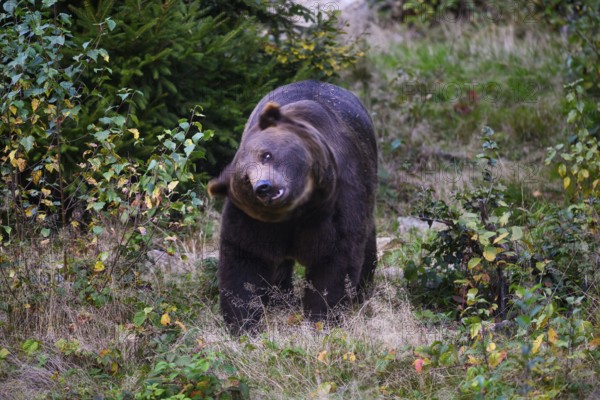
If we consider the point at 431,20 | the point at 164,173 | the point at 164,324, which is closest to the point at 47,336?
the point at 164,324

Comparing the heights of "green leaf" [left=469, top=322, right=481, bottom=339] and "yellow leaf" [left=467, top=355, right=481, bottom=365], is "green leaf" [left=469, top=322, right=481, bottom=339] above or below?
above

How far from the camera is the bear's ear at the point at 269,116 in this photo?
514 cm

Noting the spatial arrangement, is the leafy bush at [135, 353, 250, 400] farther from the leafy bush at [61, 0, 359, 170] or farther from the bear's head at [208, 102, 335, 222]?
the leafy bush at [61, 0, 359, 170]

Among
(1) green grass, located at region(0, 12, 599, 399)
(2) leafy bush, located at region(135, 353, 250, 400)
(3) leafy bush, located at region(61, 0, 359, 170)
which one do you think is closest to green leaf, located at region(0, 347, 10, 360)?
(1) green grass, located at region(0, 12, 599, 399)

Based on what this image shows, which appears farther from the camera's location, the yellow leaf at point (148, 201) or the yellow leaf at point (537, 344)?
the yellow leaf at point (148, 201)

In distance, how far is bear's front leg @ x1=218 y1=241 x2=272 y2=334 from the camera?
212 inches

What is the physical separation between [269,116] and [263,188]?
64 cm

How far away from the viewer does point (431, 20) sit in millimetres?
14000

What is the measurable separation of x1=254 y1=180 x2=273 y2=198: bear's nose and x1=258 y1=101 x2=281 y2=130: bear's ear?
0.60 meters

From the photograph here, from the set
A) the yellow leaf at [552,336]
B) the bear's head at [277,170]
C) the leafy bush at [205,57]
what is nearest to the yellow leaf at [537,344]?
the yellow leaf at [552,336]

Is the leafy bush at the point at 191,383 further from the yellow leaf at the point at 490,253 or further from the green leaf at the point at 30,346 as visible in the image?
the yellow leaf at the point at 490,253

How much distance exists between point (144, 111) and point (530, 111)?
5.40 m

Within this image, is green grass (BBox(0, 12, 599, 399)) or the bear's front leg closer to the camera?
green grass (BBox(0, 12, 599, 399))

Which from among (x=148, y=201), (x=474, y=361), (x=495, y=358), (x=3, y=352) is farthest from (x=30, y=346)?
(x=495, y=358)
